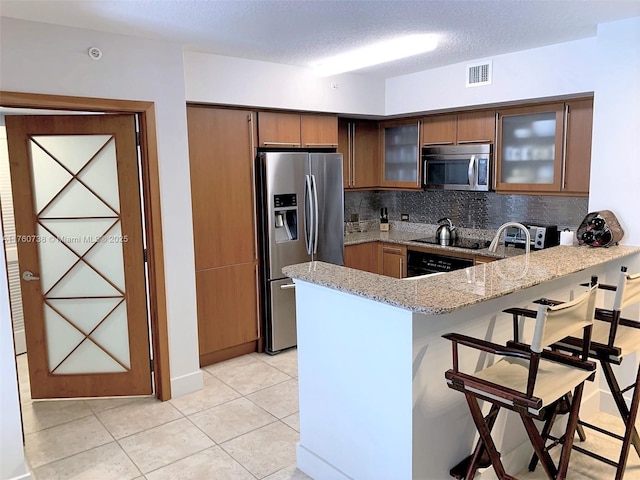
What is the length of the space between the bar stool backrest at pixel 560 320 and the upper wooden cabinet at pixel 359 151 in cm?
345

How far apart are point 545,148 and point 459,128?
0.84 m

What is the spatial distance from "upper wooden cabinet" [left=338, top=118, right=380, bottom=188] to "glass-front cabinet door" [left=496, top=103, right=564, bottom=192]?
4.73 feet

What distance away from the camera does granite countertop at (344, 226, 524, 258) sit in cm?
429

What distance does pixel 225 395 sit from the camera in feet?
12.0

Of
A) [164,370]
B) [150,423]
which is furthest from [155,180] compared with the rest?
[150,423]

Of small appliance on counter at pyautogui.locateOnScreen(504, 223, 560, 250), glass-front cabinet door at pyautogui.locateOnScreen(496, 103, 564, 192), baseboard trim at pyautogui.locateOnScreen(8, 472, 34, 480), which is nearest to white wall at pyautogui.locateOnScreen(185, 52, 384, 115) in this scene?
glass-front cabinet door at pyautogui.locateOnScreen(496, 103, 564, 192)

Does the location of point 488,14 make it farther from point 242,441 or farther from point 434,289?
point 242,441

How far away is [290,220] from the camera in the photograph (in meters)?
4.38

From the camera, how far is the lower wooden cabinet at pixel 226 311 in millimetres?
4055

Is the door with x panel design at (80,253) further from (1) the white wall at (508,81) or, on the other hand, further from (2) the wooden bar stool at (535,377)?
(1) the white wall at (508,81)

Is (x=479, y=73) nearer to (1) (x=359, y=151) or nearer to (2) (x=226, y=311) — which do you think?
(1) (x=359, y=151)

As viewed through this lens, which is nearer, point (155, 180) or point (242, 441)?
point (242, 441)

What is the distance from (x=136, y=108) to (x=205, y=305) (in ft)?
5.40

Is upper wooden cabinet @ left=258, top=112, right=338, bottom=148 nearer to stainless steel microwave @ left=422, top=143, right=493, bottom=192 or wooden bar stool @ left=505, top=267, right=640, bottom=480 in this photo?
stainless steel microwave @ left=422, top=143, right=493, bottom=192
